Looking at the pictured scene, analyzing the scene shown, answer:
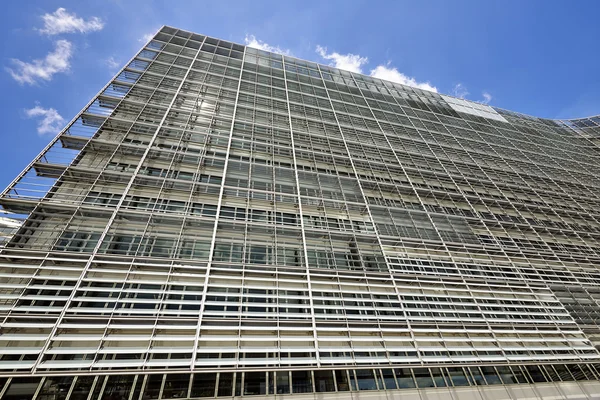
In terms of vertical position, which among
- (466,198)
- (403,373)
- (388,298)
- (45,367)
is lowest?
(403,373)

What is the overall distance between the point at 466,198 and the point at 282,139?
9.60 meters

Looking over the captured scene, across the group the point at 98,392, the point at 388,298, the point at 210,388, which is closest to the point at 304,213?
the point at 388,298

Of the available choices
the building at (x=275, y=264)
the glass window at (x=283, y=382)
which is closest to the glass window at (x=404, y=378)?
the building at (x=275, y=264)

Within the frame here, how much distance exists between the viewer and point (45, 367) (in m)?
4.87

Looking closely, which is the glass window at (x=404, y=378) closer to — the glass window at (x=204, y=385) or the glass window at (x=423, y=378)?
the glass window at (x=423, y=378)

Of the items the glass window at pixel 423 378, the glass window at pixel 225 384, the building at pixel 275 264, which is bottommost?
the glass window at pixel 423 378

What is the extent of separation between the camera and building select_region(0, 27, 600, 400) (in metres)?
5.60

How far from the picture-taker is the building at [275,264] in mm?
5602

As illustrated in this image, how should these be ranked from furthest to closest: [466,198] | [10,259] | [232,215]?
[466,198]
[232,215]
[10,259]

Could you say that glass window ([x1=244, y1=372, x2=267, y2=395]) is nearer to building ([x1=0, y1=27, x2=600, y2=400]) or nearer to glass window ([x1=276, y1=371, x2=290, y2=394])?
building ([x1=0, y1=27, x2=600, y2=400])

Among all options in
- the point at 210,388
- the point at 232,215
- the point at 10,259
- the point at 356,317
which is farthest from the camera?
the point at 232,215

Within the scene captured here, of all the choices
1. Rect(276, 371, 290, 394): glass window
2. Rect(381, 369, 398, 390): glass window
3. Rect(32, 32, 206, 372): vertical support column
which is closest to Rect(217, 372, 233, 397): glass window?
Rect(276, 371, 290, 394): glass window

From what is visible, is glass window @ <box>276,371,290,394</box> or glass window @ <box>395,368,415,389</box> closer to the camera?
glass window @ <box>276,371,290,394</box>

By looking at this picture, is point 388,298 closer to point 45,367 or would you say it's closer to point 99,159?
point 45,367
